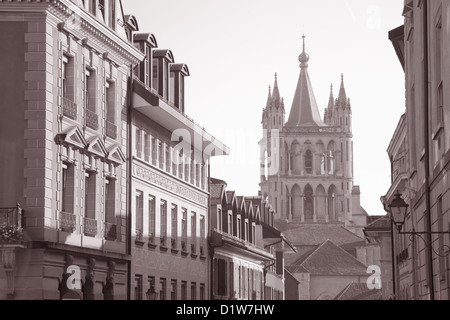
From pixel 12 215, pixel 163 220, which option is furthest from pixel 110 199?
pixel 12 215

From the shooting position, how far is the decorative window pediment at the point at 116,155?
36.8 meters

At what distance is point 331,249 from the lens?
7274 inches

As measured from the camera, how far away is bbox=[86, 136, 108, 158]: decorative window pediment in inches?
1361

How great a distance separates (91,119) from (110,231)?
3.97m

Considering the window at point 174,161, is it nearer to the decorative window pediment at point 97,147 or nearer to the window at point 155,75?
the window at point 155,75

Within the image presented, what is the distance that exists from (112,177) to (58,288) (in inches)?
260

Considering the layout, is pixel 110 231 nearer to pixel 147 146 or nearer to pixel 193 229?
pixel 147 146

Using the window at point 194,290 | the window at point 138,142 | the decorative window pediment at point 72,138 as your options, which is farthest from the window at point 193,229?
the decorative window pediment at point 72,138

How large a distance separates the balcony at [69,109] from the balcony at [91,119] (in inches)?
46.5

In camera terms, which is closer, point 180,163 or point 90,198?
point 90,198

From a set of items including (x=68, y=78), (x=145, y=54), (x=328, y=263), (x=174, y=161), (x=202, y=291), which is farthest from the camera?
(x=328, y=263)

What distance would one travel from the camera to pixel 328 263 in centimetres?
18062

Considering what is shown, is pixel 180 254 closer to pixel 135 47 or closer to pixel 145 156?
pixel 145 156

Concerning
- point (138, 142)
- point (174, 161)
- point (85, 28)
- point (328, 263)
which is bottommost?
point (138, 142)
